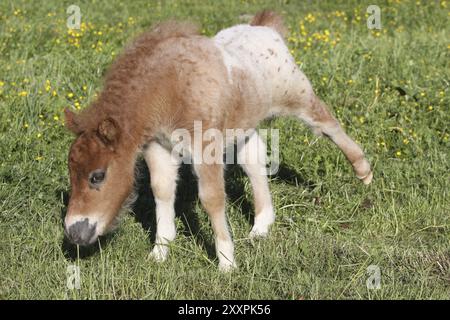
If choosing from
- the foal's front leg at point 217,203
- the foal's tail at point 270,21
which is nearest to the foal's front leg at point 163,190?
the foal's front leg at point 217,203

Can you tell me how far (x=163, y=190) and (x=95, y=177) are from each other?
1.00 meters

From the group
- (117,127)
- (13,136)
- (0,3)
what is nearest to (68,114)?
(117,127)

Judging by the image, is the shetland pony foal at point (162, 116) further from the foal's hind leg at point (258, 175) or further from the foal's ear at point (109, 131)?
the foal's hind leg at point (258, 175)

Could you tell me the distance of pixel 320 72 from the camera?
841 cm

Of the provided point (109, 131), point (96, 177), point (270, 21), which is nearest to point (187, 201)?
point (270, 21)

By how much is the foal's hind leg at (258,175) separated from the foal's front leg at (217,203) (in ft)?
2.88

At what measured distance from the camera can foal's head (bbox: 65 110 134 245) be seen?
4980 millimetres

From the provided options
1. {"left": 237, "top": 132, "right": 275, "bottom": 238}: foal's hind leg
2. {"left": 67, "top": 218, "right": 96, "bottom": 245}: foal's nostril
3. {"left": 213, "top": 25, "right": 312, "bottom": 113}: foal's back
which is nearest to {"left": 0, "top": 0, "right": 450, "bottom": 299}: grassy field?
{"left": 237, "top": 132, "right": 275, "bottom": 238}: foal's hind leg

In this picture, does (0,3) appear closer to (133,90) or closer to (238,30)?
(238,30)

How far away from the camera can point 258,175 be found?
641 centimetres

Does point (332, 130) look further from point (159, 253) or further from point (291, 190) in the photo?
point (159, 253)

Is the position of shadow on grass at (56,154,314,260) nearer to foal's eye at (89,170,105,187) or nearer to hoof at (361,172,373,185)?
hoof at (361,172,373,185)
